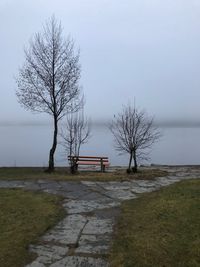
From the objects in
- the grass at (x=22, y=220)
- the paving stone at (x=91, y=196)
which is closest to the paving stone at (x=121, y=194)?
the paving stone at (x=91, y=196)

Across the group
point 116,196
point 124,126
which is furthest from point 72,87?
point 116,196

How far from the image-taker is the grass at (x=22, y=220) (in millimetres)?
5833

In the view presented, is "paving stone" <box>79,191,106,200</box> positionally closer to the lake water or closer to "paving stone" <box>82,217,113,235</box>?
"paving stone" <box>82,217,113,235</box>

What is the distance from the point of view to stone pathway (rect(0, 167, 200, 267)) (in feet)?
18.9

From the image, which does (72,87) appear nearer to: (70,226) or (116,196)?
(116,196)

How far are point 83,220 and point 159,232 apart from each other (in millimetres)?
1481

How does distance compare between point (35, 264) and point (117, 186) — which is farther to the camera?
point (117, 186)

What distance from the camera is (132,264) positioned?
5.52 m

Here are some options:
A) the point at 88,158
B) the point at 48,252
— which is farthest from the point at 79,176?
the point at 48,252

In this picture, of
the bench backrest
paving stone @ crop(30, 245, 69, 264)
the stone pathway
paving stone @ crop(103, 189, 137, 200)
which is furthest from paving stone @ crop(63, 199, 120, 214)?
the bench backrest

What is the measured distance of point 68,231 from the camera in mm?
6969

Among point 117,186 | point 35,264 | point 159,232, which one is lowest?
point 35,264

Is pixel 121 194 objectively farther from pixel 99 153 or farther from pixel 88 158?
pixel 99 153

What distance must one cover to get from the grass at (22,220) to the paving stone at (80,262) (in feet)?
1.43
